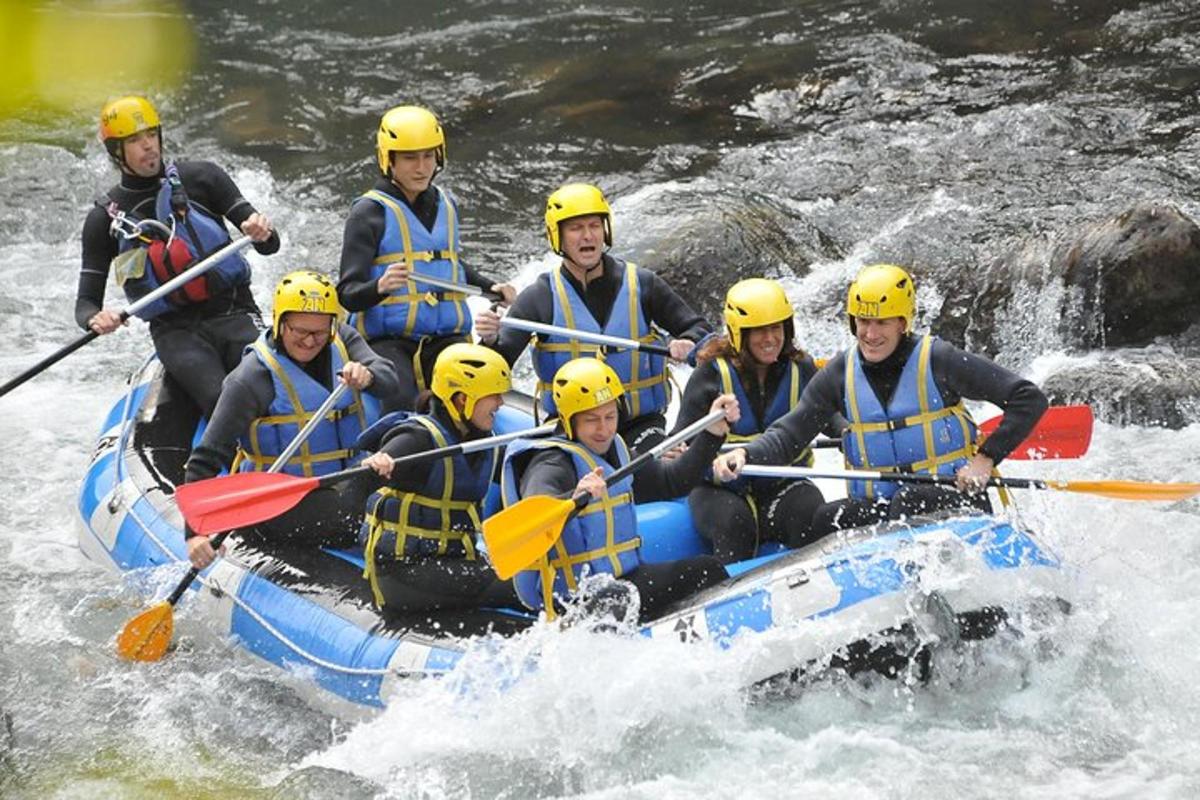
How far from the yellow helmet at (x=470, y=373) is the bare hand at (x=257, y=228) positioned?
1.80m

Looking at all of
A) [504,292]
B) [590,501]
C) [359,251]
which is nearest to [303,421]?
[359,251]

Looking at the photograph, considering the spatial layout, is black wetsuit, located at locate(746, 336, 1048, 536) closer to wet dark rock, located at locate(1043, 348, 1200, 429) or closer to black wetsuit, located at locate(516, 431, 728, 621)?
black wetsuit, located at locate(516, 431, 728, 621)

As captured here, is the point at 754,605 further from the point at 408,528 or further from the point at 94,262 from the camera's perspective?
the point at 94,262

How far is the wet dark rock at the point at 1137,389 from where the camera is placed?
875 centimetres

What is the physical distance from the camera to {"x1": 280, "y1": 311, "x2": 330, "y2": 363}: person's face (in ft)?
22.4

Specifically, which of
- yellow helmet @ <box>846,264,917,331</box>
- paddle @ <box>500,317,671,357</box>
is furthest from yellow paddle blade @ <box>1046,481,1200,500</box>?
paddle @ <box>500,317,671,357</box>

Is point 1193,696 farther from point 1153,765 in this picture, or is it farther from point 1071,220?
point 1071,220

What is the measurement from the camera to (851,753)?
5.99 m

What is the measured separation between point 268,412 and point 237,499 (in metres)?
0.50

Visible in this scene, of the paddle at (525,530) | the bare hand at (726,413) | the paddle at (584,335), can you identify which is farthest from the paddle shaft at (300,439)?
the bare hand at (726,413)

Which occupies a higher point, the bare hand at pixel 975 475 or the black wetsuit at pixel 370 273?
the black wetsuit at pixel 370 273

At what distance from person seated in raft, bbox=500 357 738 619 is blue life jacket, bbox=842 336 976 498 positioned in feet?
2.50

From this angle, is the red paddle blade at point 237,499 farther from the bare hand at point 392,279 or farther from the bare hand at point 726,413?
the bare hand at point 726,413

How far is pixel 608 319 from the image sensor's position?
7.43m
